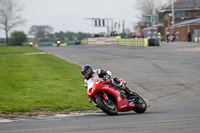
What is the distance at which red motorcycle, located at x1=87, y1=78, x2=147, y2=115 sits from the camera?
8.90m

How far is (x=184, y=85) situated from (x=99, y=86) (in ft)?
21.9

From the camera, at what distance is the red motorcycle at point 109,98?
8.90 m

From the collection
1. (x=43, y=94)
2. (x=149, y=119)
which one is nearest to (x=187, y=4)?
(x=43, y=94)

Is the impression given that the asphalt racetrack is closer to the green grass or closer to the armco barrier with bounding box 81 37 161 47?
the green grass

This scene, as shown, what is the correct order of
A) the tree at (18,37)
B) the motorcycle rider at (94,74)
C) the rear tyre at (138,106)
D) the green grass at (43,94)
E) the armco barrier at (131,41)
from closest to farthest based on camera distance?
the motorcycle rider at (94,74) < the rear tyre at (138,106) < the green grass at (43,94) < the armco barrier at (131,41) < the tree at (18,37)

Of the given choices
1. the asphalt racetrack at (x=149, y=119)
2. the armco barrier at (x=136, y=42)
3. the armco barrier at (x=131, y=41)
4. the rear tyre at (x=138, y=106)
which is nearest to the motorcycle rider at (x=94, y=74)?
the rear tyre at (x=138, y=106)

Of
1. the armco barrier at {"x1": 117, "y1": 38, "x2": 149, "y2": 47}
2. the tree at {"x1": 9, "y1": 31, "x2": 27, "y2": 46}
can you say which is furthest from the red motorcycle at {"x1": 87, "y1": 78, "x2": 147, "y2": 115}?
the tree at {"x1": 9, "y1": 31, "x2": 27, "y2": 46}

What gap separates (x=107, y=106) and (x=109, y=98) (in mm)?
383

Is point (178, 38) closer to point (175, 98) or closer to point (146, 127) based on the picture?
point (175, 98)

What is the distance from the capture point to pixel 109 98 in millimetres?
9273

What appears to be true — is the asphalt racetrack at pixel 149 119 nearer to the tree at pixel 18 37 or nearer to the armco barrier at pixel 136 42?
the armco barrier at pixel 136 42

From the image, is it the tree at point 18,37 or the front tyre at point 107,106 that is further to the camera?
the tree at point 18,37

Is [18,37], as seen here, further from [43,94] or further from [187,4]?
[43,94]

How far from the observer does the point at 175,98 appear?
40.0ft
